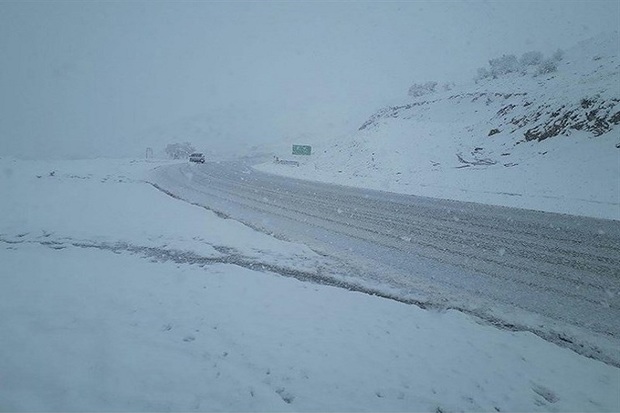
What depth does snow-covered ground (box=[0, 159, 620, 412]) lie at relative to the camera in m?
2.96

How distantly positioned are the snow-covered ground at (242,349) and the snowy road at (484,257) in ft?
1.71

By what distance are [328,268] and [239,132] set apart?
147 metres

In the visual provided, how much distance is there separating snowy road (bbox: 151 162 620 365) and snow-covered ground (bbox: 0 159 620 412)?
0.52 m

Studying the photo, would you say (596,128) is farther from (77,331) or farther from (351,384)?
(77,331)

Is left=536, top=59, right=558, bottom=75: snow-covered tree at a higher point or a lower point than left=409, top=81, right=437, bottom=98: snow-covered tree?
lower

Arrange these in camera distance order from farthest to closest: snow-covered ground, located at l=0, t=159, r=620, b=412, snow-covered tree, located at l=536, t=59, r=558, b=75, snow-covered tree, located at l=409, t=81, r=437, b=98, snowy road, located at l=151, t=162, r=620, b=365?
1. snow-covered tree, located at l=409, t=81, r=437, b=98
2. snow-covered tree, located at l=536, t=59, r=558, b=75
3. snowy road, located at l=151, t=162, r=620, b=365
4. snow-covered ground, located at l=0, t=159, r=620, b=412

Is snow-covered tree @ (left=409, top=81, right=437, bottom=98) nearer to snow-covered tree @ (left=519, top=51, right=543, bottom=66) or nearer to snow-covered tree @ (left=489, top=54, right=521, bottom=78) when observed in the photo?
snow-covered tree @ (left=489, top=54, right=521, bottom=78)

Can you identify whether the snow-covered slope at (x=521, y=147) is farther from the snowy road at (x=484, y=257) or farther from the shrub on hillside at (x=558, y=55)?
the snowy road at (x=484, y=257)

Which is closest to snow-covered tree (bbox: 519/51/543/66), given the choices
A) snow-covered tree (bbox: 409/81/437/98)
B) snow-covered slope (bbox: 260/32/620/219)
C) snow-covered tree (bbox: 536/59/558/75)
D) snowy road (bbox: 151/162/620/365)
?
snow-covered slope (bbox: 260/32/620/219)

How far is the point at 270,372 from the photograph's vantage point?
3270mm

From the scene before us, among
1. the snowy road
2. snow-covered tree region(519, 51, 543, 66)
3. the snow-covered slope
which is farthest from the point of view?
snow-covered tree region(519, 51, 543, 66)

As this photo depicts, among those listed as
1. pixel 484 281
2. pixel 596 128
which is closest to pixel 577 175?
pixel 596 128

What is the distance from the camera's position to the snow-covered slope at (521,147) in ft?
55.4

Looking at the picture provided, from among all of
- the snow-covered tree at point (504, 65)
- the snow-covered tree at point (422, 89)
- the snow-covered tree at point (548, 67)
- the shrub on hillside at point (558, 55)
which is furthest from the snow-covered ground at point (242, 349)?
the snow-covered tree at point (422, 89)
